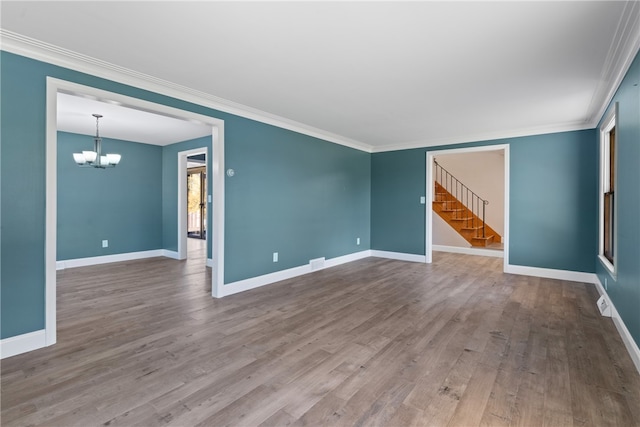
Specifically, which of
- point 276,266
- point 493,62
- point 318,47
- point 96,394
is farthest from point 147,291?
point 493,62

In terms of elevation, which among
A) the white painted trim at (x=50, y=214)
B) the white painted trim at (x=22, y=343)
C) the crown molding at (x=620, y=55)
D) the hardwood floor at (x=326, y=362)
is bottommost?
the hardwood floor at (x=326, y=362)

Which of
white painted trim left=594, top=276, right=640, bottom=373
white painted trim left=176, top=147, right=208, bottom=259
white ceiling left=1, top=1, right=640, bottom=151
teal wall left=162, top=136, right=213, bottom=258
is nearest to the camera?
white ceiling left=1, top=1, right=640, bottom=151

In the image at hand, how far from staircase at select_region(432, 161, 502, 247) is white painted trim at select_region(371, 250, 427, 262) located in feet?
7.24

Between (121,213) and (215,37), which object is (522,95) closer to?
(215,37)

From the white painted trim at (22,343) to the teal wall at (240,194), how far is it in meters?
0.05

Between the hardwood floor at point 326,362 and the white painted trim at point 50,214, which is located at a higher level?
the white painted trim at point 50,214

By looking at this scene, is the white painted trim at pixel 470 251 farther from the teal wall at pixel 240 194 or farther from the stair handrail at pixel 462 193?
the teal wall at pixel 240 194

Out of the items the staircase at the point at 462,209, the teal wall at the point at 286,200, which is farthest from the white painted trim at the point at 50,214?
the staircase at the point at 462,209

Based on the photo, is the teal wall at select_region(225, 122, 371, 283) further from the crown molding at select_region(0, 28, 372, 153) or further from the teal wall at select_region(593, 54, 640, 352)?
the teal wall at select_region(593, 54, 640, 352)

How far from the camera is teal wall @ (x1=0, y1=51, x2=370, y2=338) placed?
2.40m

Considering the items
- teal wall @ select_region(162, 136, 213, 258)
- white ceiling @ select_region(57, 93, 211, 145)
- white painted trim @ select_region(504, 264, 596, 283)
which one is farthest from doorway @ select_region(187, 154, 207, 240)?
white painted trim @ select_region(504, 264, 596, 283)

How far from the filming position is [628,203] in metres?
2.59

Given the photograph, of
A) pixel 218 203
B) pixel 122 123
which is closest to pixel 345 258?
pixel 218 203

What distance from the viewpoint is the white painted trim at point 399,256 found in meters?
6.27
